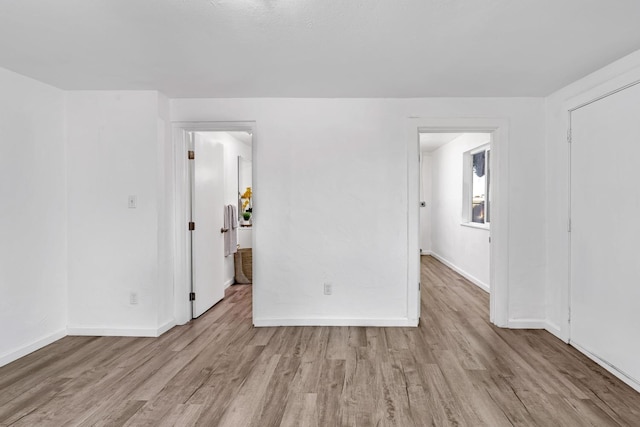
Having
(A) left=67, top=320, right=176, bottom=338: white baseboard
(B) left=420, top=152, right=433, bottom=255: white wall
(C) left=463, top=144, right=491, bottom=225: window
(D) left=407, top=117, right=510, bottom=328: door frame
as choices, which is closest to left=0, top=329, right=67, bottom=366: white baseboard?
(A) left=67, top=320, right=176, bottom=338: white baseboard

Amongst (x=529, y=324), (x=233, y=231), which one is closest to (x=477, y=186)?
(x=529, y=324)

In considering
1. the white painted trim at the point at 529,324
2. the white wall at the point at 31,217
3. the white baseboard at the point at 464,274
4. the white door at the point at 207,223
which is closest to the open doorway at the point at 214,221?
the white door at the point at 207,223

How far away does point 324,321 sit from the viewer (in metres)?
3.47

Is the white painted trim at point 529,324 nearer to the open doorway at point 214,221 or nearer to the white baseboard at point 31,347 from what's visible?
the open doorway at point 214,221

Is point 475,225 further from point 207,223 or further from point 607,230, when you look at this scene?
point 207,223

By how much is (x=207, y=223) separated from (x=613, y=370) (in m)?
3.86

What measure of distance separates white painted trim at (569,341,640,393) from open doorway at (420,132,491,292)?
1524 millimetres

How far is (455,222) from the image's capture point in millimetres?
6297

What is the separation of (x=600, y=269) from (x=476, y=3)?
222 cm

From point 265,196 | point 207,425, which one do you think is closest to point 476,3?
point 265,196

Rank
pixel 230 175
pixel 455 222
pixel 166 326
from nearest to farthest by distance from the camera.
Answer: pixel 166 326, pixel 230 175, pixel 455 222

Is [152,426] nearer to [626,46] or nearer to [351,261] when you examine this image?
[351,261]

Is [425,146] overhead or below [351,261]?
overhead

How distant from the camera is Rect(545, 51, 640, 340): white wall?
3.00 m
